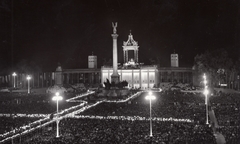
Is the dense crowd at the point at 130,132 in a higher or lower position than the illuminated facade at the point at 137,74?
lower

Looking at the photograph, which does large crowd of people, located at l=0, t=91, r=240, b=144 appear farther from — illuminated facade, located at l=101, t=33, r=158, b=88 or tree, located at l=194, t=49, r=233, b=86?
illuminated facade, located at l=101, t=33, r=158, b=88

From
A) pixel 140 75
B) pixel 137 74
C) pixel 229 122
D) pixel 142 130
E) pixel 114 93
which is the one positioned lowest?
pixel 142 130

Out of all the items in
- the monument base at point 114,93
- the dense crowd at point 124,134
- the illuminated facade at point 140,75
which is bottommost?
the dense crowd at point 124,134

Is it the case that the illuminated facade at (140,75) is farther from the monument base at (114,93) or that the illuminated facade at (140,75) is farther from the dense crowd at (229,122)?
the dense crowd at (229,122)

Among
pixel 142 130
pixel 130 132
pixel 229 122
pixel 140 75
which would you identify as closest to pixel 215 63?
pixel 140 75

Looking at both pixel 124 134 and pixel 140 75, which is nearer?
pixel 124 134

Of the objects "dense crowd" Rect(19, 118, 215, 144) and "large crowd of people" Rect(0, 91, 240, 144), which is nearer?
"dense crowd" Rect(19, 118, 215, 144)

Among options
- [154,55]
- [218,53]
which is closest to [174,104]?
[218,53]

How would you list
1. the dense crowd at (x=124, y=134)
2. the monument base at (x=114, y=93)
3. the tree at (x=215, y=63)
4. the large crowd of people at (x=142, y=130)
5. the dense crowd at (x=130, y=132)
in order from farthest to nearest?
the tree at (x=215, y=63) → the monument base at (x=114, y=93) → the large crowd of people at (x=142, y=130) → the dense crowd at (x=130, y=132) → the dense crowd at (x=124, y=134)

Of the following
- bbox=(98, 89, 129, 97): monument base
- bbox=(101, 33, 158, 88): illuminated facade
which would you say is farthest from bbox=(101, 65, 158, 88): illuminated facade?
bbox=(98, 89, 129, 97): monument base

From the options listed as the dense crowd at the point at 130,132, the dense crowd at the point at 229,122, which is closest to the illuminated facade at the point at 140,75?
the dense crowd at the point at 229,122

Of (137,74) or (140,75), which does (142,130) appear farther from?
(137,74)
